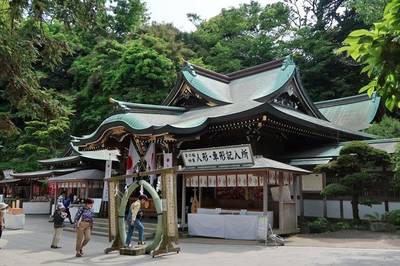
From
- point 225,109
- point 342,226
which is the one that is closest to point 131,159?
point 225,109

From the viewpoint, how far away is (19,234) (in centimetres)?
1733

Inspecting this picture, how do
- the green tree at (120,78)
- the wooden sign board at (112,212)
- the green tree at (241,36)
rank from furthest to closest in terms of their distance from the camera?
1. the green tree at (241,36)
2. the green tree at (120,78)
3. the wooden sign board at (112,212)

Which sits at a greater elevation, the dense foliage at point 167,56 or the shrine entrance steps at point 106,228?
the dense foliage at point 167,56

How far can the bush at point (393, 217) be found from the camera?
1566 centimetres

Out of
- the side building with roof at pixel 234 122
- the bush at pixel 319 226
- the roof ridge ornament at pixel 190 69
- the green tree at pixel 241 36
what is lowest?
the bush at pixel 319 226

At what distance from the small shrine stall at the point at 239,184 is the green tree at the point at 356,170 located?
1.44 m

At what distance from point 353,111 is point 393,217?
12.6 m

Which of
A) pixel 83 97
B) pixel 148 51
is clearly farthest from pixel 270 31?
pixel 83 97

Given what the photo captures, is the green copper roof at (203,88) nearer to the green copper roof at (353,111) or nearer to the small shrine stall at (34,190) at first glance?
the green copper roof at (353,111)

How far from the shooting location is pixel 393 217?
51.9 feet

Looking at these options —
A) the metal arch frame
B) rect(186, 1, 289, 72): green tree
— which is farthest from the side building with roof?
rect(186, 1, 289, 72): green tree

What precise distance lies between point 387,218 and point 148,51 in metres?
23.4

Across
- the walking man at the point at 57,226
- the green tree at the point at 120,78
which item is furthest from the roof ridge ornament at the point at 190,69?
the walking man at the point at 57,226

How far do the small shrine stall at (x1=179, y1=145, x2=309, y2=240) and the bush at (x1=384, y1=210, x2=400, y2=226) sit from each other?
358 centimetres
